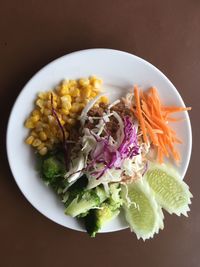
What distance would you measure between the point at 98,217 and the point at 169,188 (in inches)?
12.1

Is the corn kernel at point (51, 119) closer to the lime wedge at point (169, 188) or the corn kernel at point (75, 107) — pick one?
the corn kernel at point (75, 107)

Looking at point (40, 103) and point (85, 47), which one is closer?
point (40, 103)

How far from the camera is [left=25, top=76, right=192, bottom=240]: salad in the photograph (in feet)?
5.26

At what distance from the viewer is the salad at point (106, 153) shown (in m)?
1.60

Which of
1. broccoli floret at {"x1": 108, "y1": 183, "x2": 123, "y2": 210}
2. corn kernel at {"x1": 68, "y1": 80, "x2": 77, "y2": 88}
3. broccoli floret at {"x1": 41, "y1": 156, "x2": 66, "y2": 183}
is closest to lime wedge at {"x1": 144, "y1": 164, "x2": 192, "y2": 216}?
broccoli floret at {"x1": 108, "y1": 183, "x2": 123, "y2": 210}

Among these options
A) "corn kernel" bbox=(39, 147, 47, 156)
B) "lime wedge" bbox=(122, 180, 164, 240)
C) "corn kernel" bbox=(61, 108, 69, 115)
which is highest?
"corn kernel" bbox=(61, 108, 69, 115)

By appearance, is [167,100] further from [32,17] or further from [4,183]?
[4,183]

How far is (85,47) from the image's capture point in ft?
5.59

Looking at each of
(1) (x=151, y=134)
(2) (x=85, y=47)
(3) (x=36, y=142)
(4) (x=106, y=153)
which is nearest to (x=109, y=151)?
(4) (x=106, y=153)

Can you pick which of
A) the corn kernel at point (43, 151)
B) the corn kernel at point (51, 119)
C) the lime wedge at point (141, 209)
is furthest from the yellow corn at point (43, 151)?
the lime wedge at point (141, 209)

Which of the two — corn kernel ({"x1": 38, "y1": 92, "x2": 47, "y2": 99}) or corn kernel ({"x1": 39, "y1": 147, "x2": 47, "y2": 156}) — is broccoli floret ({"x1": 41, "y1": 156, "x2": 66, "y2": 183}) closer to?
corn kernel ({"x1": 39, "y1": 147, "x2": 47, "y2": 156})

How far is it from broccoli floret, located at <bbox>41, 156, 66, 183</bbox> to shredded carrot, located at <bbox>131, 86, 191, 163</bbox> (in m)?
0.34

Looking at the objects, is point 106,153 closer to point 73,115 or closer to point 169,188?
point 73,115

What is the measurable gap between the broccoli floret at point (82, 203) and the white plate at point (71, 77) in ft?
0.16
